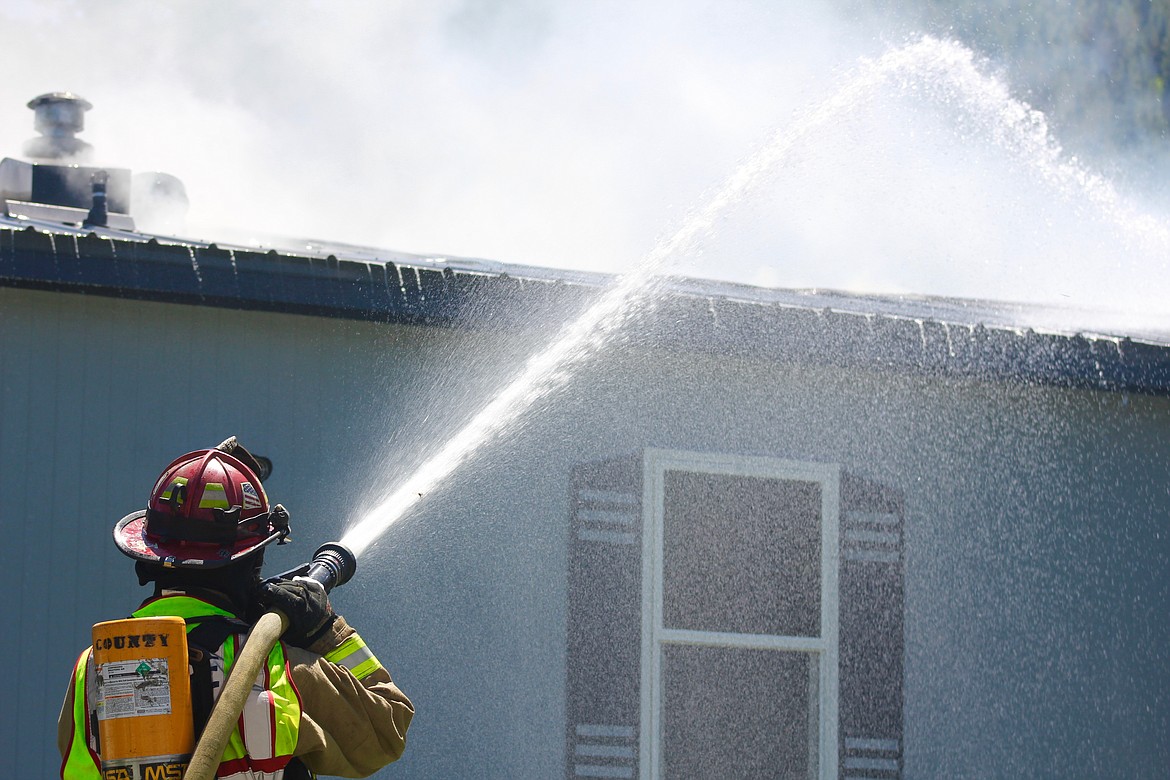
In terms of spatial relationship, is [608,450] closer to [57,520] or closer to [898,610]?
[898,610]

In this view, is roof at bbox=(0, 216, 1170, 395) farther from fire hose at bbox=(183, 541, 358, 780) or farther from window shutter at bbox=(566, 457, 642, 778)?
fire hose at bbox=(183, 541, 358, 780)

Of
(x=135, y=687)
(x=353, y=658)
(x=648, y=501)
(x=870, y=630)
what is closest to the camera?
(x=135, y=687)

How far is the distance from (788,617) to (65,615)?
3396 mm

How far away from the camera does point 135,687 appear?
2.85 metres

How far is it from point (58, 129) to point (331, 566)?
937 cm

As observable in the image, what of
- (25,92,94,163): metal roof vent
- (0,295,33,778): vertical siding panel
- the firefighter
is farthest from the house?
(25,92,94,163): metal roof vent

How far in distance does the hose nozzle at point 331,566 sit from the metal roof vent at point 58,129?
8.86 metres

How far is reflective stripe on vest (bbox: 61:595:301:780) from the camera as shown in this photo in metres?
2.99

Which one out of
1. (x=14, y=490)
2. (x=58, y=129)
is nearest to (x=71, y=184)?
(x=58, y=129)

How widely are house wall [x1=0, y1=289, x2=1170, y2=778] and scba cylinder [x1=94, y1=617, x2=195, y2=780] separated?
3.32m

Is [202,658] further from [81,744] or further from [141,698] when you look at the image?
[81,744]

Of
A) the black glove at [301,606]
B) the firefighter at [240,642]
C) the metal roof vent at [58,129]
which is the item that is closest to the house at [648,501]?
the firefighter at [240,642]

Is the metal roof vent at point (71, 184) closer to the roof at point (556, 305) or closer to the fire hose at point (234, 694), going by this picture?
the roof at point (556, 305)

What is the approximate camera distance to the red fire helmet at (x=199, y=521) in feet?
10.2
